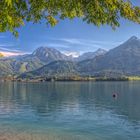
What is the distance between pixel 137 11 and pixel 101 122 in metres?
58.3

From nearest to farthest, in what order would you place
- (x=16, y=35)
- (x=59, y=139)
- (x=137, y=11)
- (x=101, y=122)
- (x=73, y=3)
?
(x=73, y=3) < (x=137, y=11) < (x=16, y=35) < (x=59, y=139) < (x=101, y=122)

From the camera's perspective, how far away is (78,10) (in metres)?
16.8

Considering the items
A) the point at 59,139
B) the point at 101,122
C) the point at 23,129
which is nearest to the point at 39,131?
the point at 23,129

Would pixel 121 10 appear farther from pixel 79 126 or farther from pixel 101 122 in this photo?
pixel 101 122

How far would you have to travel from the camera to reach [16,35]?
18625 mm

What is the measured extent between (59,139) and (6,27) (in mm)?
36291

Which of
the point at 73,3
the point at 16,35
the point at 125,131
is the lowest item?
the point at 125,131

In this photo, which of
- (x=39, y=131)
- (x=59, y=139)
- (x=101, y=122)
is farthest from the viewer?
(x=101, y=122)

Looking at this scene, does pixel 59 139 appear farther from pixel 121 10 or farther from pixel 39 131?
pixel 121 10

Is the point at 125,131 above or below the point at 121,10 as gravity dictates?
below

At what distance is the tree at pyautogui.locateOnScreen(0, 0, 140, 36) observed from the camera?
15.1 m

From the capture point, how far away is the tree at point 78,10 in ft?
49.4

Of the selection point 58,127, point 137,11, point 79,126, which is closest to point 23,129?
point 58,127

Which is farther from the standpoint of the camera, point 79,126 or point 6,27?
point 79,126
